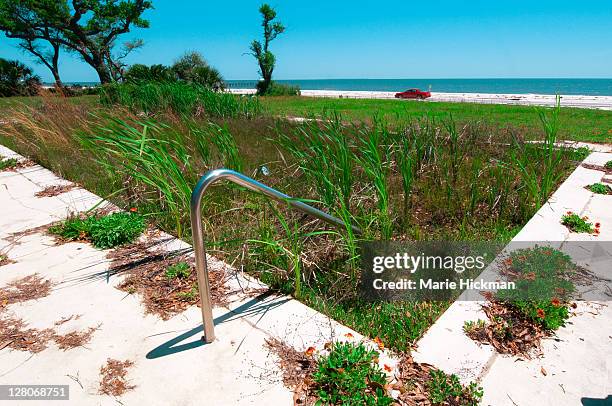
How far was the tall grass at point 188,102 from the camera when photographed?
8980 millimetres

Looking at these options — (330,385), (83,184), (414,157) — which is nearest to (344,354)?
(330,385)

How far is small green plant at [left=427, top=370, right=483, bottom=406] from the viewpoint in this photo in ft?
5.24

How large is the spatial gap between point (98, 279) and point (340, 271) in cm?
176

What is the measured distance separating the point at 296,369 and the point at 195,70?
84.0 feet

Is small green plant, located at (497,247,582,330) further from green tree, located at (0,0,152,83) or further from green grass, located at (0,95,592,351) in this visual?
green tree, located at (0,0,152,83)

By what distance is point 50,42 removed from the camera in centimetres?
2709

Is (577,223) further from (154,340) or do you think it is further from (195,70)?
(195,70)

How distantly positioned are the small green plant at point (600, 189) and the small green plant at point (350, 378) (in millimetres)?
4148

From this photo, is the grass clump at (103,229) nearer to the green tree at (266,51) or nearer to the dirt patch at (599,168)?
the dirt patch at (599,168)

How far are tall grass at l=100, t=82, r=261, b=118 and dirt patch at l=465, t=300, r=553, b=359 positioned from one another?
800 cm

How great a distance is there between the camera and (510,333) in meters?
2.03

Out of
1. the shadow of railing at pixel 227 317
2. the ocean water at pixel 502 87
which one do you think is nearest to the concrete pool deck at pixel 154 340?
the shadow of railing at pixel 227 317

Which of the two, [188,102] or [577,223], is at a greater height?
[188,102]

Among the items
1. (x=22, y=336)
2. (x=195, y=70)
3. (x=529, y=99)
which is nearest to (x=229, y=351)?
(x=22, y=336)
